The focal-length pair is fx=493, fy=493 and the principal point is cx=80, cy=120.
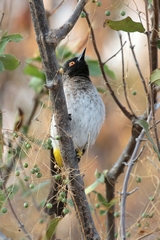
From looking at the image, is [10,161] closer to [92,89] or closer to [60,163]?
[60,163]

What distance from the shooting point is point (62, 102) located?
7.83ft

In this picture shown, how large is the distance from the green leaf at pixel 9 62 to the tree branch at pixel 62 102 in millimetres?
450

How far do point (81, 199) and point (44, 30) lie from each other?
98 cm

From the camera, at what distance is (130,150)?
3463 mm

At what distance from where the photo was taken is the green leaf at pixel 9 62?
8.92 ft

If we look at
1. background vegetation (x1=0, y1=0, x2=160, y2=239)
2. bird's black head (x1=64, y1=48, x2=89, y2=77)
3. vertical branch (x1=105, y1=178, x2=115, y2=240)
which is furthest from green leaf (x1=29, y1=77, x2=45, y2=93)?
vertical branch (x1=105, y1=178, x2=115, y2=240)

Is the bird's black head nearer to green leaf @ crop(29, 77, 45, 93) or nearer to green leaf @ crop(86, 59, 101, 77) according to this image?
green leaf @ crop(86, 59, 101, 77)

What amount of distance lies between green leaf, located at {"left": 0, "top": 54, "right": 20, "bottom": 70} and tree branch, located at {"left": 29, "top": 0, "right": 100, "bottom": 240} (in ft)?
1.48

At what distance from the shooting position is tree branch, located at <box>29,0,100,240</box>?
2.19 m

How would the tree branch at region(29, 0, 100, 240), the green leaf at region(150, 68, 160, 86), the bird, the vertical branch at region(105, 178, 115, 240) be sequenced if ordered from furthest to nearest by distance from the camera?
the bird < the vertical branch at region(105, 178, 115, 240) < the green leaf at region(150, 68, 160, 86) < the tree branch at region(29, 0, 100, 240)

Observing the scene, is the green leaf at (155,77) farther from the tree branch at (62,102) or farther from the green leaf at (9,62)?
the green leaf at (9,62)

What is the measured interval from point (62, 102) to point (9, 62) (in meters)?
0.52

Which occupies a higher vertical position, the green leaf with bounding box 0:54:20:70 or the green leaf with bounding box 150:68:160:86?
the green leaf with bounding box 0:54:20:70

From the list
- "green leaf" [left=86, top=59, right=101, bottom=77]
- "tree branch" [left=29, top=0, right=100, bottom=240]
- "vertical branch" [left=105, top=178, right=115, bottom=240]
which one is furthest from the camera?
"green leaf" [left=86, top=59, right=101, bottom=77]
